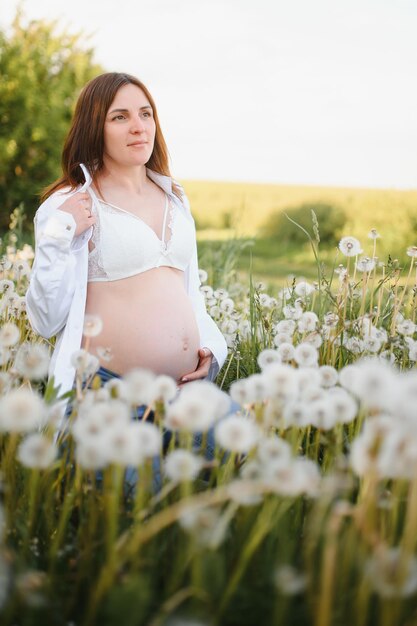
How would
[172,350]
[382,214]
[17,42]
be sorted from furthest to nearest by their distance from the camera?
[382,214] < [17,42] < [172,350]

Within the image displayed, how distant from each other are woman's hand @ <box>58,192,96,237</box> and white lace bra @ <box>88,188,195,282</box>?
0.09m

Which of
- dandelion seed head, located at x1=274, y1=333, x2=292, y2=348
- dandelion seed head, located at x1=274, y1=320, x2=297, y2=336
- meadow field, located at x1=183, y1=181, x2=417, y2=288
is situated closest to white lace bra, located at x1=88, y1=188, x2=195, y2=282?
dandelion seed head, located at x1=274, y1=320, x2=297, y2=336

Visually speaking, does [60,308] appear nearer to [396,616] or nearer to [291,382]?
[291,382]

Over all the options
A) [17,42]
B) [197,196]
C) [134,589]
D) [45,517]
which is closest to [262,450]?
[134,589]

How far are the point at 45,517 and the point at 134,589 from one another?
24.2 inches

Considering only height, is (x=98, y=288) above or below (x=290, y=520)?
above

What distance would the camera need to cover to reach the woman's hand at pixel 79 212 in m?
2.84

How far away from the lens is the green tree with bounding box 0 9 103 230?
9.80m

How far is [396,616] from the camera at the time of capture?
130 cm

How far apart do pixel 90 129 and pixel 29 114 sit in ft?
24.1

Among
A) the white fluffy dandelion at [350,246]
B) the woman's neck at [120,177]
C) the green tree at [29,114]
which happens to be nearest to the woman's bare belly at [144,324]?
the woman's neck at [120,177]

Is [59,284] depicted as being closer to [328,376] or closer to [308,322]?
[308,322]

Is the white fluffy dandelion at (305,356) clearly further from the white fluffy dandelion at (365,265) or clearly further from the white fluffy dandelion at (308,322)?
the white fluffy dandelion at (365,265)

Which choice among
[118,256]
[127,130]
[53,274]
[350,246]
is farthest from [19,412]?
[127,130]
